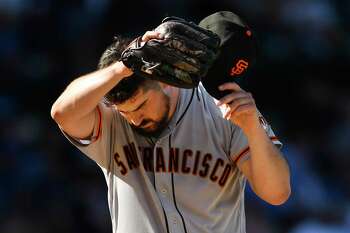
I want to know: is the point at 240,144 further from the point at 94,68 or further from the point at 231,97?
the point at 94,68

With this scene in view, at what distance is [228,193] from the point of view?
370 cm

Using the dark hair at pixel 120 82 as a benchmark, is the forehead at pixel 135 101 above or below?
below

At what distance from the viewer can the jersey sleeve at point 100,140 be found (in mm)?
3613

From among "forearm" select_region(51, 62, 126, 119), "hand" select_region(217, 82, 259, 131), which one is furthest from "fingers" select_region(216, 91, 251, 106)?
"forearm" select_region(51, 62, 126, 119)

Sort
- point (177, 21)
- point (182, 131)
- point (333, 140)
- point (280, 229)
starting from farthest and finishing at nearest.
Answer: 1. point (333, 140)
2. point (280, 229)
3. point (182, 131)
4. point (177, 21)

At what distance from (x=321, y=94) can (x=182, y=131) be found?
474 centimetres

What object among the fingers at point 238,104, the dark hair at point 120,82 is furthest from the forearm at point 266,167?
the dark hair at point 120,82

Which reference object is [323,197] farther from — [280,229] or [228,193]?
[228,193]

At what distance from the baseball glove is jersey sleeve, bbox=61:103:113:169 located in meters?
0.43

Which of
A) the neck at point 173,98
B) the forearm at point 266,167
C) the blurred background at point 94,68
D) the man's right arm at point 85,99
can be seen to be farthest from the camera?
the blurred background at point 94,68

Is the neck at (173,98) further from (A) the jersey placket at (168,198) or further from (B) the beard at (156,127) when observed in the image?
(A) the jersey placket at (168,198)

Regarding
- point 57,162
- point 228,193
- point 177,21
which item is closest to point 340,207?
point 57,162

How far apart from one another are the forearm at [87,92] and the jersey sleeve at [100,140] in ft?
0.54

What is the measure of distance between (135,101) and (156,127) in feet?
0.63
